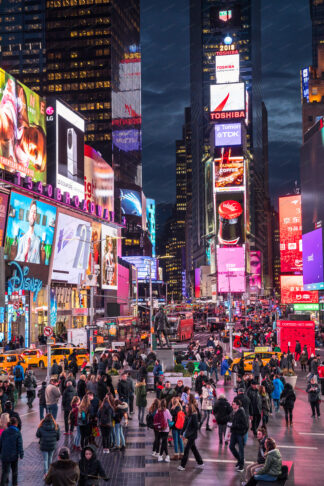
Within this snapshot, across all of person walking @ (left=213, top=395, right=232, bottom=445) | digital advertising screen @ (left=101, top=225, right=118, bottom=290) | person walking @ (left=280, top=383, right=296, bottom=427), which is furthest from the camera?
digital advertising screen @ (left=101, top=225, right=118, bottom=290)

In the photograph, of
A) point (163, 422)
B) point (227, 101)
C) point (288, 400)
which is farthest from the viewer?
point (227, 101)

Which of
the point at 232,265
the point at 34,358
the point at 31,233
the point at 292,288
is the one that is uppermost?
the point at 232,265

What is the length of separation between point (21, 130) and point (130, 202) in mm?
98966

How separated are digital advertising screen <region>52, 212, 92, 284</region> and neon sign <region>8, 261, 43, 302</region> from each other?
6.48 meters

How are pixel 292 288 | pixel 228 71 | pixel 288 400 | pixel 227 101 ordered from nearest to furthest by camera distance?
1. pixel 288 400
2. pixel 292 288
3. pixel 227 101
4. pixel 228 71

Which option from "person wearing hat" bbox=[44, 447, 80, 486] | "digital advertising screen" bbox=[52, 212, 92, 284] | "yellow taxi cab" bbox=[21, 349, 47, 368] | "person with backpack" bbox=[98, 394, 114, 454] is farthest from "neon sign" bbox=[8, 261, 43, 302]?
"person wearing hat" bbox=[44, 447, 80, 486]

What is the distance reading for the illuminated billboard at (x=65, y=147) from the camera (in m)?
76.1

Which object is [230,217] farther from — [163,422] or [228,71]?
[163,422]

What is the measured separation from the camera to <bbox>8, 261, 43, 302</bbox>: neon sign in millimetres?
58803

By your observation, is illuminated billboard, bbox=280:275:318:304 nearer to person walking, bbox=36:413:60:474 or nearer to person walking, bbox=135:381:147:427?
person walking, bbox=135:381:147:427

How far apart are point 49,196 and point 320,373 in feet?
147

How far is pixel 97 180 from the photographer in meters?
102

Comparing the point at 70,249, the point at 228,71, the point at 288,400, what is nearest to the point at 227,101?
the point at 228,71

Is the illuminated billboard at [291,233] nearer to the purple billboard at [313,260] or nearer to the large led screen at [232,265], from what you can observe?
the large led screen at [232,265]
